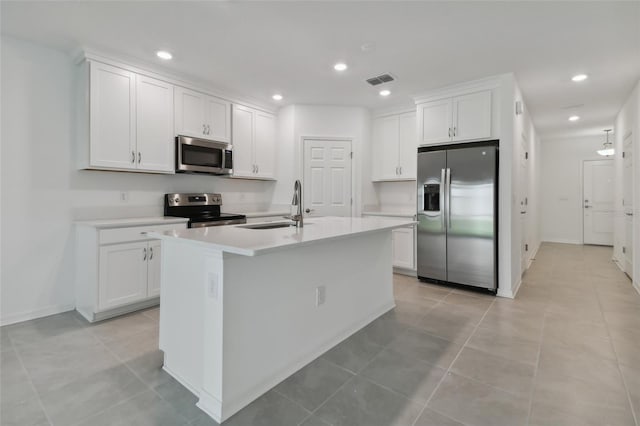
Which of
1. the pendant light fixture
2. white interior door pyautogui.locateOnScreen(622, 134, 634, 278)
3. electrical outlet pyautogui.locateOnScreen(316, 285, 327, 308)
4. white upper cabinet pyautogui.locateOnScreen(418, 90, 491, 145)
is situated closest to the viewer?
electrical outlet pyautogui.locateOnScreen(316, 285, 327, 308)

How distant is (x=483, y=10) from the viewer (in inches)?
92.0

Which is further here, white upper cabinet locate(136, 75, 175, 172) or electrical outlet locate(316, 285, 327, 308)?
white upper cabinet locate(136, 75, 175, 172)

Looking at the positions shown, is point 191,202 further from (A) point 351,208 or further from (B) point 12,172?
(A) point 351,208

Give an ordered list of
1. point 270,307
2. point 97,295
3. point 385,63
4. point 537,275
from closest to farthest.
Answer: point 270,307
point 97,295
point 385,63
point 537,275

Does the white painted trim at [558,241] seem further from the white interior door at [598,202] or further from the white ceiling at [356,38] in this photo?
the white ceiling at [356,38]

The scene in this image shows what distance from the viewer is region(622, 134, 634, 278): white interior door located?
4.20 meters

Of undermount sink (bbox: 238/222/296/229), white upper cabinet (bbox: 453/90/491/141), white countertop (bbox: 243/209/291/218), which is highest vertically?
white upper cabinet (bbox: 453/90/491/141)

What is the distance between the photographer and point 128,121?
3.22 m

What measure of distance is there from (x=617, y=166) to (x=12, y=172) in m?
8.20

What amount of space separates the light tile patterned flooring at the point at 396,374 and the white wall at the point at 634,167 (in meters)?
1.26

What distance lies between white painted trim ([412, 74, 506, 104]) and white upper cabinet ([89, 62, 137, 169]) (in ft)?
11.5

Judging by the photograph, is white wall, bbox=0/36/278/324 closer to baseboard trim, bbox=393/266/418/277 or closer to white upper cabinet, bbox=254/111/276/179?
white upper cabinet, bbox=254/111/276/179

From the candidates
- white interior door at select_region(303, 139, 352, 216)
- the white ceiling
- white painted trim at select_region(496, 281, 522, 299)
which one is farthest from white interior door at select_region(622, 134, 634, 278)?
white interior door at select_region(303, 139, 352, 216)

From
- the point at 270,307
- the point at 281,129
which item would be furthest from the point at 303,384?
the point at 281,129
